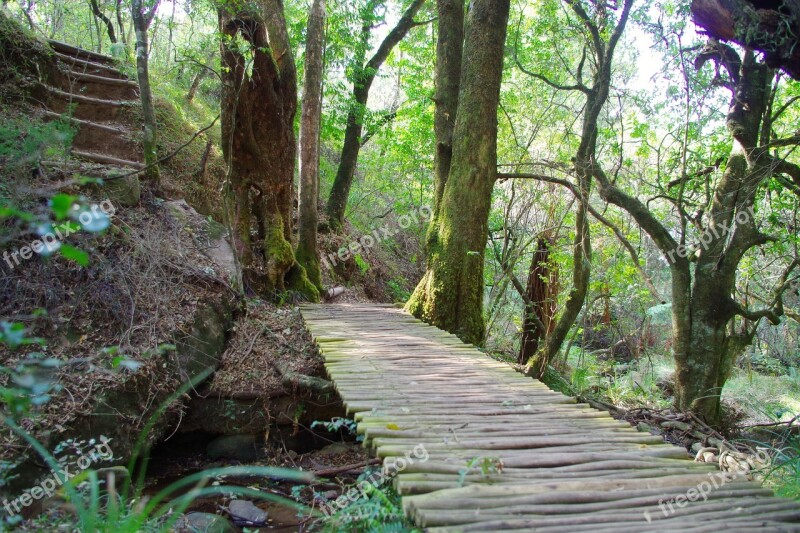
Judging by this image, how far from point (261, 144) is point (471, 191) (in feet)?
9.51

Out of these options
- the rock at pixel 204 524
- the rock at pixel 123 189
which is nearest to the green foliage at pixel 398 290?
the rock at pixel 123 189

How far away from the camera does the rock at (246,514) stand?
4.15 metres

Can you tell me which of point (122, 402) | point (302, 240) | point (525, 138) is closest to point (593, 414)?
point (122, 402)

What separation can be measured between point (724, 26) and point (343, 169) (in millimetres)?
7258

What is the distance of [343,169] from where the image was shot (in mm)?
10312

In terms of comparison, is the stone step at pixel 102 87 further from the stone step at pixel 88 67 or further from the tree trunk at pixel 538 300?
the tree trunk at pixel 538 300

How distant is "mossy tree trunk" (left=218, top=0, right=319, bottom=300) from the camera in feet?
21.0

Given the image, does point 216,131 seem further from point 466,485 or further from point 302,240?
point 466,485

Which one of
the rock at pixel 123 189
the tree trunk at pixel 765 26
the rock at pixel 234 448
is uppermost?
the tree trunk at pixel 765 26

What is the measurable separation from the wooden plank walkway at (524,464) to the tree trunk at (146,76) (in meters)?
3.96

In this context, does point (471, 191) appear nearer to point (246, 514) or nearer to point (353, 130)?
point (246, 514)

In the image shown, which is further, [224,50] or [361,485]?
[224,50]

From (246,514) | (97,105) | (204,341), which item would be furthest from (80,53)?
(246,514)

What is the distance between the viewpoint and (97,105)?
8.19 meters
